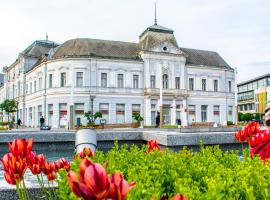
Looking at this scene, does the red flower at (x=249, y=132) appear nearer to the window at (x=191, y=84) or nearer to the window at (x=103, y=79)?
the window at (x=103, y=79)

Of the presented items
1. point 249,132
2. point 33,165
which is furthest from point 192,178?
point 249,132

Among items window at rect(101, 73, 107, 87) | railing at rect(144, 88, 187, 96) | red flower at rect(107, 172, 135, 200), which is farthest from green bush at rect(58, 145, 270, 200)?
railing at rect(144, 88, 187, 96)

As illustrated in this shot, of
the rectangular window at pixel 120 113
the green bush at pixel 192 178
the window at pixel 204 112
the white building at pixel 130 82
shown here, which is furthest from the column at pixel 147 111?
the green bush at pixel 192 178

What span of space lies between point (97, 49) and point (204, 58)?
18.0 m

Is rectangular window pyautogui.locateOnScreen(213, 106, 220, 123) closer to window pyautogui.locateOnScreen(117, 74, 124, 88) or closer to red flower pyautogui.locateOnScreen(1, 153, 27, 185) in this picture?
window pyautogui.locateOnScreen(117, 74, 124, 88)

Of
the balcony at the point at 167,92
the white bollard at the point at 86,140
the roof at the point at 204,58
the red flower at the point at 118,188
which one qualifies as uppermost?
the roof at the point at 204,58

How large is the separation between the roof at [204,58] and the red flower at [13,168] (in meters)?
45.9

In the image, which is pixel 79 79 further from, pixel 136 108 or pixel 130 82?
pixel 136 108

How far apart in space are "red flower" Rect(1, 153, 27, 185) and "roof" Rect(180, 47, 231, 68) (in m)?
45.9

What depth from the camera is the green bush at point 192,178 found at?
4.76 ft

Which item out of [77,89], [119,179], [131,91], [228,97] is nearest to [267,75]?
[228,97]

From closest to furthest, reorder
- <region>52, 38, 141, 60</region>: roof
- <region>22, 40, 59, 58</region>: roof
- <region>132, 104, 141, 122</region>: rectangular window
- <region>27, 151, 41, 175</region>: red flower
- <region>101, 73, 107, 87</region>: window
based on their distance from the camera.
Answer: <region>27, 151, 41, 175</region>: red flower < <region>52, 38, 141, 60</region>: roof < <region>101, 73, 107, 87</region>: window < <region>132, 104, 141, 122</region>: rectangular window < <region>22, 40, 59, 58</region>: roof

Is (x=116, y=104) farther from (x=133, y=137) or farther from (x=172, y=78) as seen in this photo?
(x=133, y=137)

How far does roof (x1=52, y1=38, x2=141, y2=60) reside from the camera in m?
40.7
